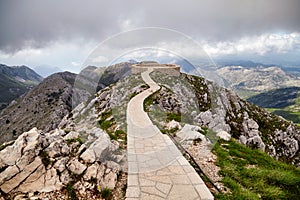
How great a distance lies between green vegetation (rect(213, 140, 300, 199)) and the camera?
865 cm

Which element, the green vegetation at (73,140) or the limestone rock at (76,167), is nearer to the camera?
the limestone rock at (76,167)

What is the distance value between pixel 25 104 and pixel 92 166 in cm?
19379

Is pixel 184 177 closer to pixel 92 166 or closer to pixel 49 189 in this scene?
pixel 92 166

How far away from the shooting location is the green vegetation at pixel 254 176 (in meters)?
8.65

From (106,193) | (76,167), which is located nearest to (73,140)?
(76,167)

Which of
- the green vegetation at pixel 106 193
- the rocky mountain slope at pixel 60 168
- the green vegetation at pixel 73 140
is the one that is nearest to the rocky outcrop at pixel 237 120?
the green vegetation at pixel 73 140

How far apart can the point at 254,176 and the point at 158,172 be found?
425 centimetres

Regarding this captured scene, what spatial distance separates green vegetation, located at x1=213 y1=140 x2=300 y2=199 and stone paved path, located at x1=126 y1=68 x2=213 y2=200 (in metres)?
1.21

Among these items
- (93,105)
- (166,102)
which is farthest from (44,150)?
(93,105)

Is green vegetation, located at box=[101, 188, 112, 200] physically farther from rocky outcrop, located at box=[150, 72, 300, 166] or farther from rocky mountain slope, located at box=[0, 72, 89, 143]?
rocky mountain slope, located at box=[0, 72, 89, 143]

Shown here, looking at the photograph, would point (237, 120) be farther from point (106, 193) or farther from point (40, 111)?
point (40, 111)

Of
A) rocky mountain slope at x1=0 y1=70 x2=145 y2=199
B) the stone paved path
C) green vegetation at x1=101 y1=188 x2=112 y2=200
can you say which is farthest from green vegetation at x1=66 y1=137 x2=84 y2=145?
green vegetation at x1=101 y1=188 x2=112 y2=200

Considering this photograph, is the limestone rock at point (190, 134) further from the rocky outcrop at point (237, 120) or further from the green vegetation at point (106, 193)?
the rocky outcrop at point (237, 120)

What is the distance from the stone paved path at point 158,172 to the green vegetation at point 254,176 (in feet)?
3.97
